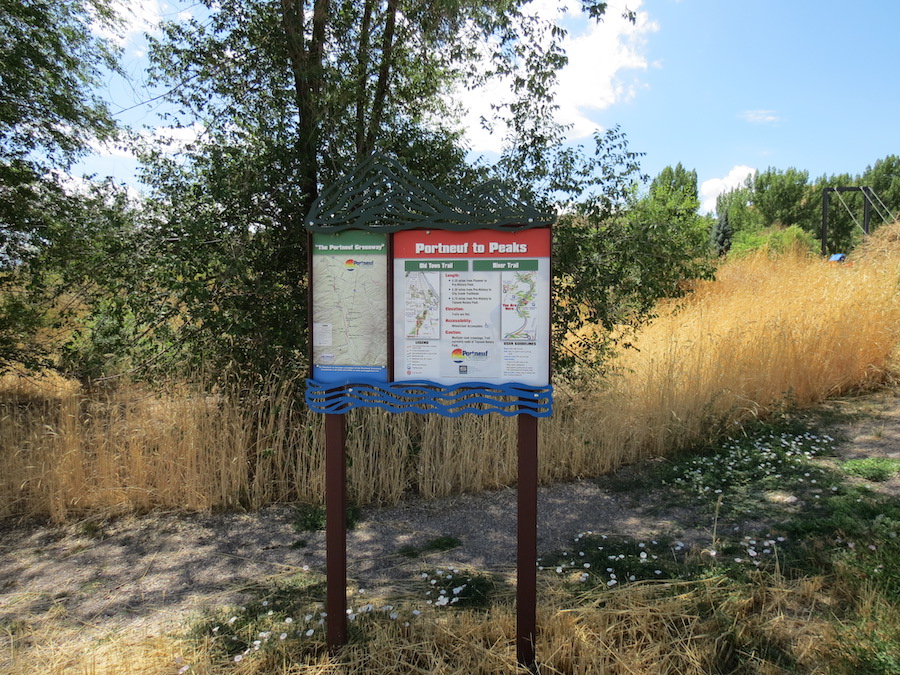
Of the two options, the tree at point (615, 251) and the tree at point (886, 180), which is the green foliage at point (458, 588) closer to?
the tree at point (615, 251)

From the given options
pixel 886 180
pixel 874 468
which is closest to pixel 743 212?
pixel 886 180

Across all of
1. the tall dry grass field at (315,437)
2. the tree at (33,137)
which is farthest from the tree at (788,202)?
the tree at (33,137)

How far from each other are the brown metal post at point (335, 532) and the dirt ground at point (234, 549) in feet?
1.97

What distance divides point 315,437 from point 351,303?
2.23m

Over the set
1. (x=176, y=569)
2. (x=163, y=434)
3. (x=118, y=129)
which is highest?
(x=118, y=129)

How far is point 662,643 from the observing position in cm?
239

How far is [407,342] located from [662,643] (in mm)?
1570

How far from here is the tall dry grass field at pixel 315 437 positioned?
4324 mm

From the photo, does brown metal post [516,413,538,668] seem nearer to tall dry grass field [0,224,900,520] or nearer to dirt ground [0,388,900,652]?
dirt ground [0,388,900,652]

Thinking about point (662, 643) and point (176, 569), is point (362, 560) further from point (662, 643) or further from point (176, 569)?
point (662, 643)

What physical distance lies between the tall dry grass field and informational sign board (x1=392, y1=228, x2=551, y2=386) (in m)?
2.21

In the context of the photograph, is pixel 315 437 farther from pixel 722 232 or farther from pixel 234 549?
pixel 722 232

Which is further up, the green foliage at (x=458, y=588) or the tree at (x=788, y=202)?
the tree at (x=788, y=202)

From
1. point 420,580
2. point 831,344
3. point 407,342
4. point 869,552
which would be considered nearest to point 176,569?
point 420,580
